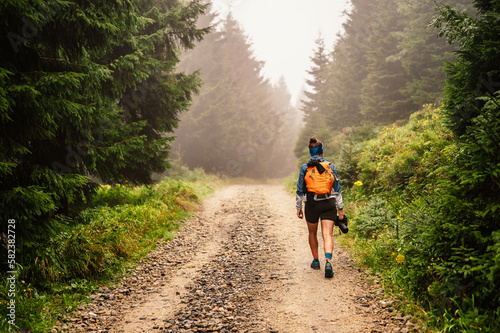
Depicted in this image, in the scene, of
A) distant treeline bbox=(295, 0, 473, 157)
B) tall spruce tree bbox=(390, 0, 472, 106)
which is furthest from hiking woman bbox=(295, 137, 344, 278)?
tall spruce tree bbox=(390, 0, 472, 106)

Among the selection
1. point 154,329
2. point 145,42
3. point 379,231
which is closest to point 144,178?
point 145,42

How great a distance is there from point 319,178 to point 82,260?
17.6 feet

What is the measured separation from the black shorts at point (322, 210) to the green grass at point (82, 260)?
15.2 feet

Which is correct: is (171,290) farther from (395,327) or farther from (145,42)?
(145,42)

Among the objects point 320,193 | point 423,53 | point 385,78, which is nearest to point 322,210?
point 320,193

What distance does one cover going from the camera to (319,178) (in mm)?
6121

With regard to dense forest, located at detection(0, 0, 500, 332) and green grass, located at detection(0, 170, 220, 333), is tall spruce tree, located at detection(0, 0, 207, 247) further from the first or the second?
green grass, located at detection(0, 170, 220, 333)

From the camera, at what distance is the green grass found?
4.55 m

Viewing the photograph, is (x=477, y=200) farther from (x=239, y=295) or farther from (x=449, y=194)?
(x=239, y=295)

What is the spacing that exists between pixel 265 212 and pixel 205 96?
2167 centimetres

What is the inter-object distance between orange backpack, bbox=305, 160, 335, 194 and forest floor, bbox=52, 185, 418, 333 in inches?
73.0

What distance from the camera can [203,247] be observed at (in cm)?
865

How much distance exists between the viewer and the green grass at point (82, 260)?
14.9ft

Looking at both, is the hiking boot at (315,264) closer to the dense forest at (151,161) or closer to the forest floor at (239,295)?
the forest floor at (239,295)
